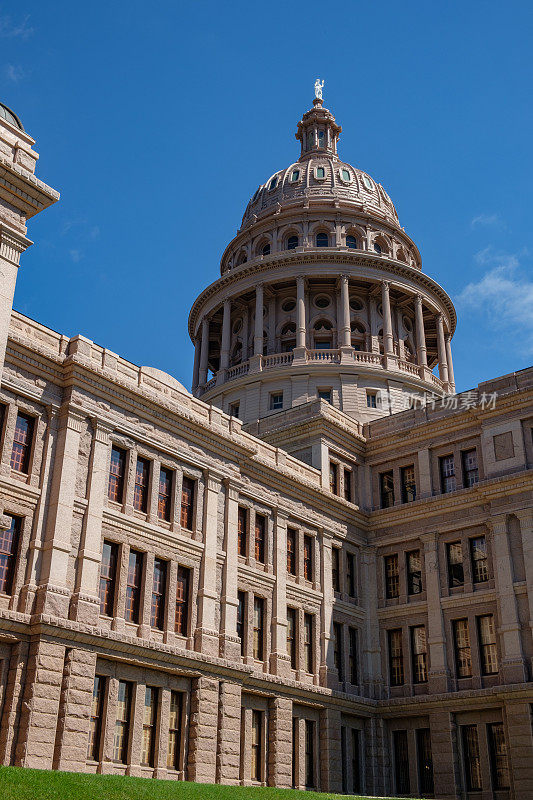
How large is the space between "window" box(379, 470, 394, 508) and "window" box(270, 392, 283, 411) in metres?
15.6

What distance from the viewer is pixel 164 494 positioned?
113ft

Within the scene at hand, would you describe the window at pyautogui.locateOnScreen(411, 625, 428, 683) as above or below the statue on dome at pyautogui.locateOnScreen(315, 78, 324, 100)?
below

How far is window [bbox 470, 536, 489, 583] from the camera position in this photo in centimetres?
4016

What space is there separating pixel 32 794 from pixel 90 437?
1474cm

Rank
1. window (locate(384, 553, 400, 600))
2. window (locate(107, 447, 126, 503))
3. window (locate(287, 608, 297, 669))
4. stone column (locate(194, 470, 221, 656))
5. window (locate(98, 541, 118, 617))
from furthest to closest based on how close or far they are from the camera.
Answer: window (locate(384, 553, 400, 600))
window (locate(287, 608, 297, 669))
stone column (locate(194, 470, 221, 656))
window (locate(107, 447, 126, 503))
window (locate(98, 541, 118, 617))

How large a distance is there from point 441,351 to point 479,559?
29.4m

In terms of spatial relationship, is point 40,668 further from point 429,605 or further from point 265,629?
point 429,605

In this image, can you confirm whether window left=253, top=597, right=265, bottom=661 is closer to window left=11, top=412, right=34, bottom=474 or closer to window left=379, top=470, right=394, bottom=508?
window left=379, top=470, right=394, bottom=508

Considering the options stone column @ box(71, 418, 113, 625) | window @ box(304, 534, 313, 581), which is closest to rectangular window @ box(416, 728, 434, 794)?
window @ box(304, 534, 313, 581)

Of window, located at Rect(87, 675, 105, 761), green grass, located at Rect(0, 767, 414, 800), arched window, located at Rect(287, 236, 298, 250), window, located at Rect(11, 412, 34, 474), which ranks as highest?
arched window, located at Rect(287, 236, 298, 250)

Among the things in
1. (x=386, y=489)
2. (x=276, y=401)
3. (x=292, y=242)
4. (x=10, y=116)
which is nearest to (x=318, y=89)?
(x=292, y=242)

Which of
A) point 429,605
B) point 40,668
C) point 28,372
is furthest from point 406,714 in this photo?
point 28,372

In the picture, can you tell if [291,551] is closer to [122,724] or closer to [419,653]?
[419,653]

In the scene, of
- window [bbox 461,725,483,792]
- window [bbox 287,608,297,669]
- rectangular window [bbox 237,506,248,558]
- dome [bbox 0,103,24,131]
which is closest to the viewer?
dome [bbox 0,103,24,131]
